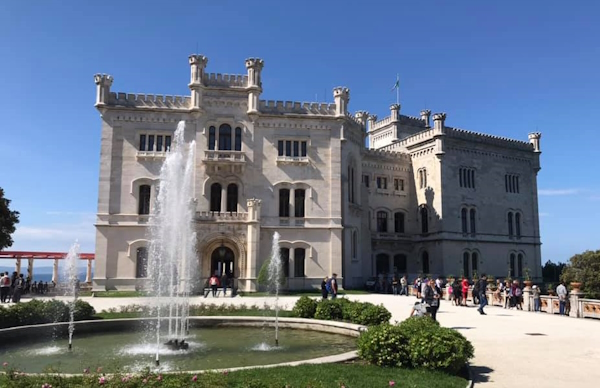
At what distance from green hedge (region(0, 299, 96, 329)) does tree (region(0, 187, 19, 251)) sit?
2088cm

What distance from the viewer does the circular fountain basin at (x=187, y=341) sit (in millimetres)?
11680

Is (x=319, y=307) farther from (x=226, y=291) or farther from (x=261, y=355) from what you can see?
(x=226, y=291)

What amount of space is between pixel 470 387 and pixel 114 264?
31.8 metres

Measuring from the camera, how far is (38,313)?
1714 cm

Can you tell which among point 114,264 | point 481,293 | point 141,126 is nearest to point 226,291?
point 114,264

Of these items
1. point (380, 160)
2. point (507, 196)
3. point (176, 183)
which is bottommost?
point (176, 183)

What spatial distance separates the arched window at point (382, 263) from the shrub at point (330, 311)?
3072cm

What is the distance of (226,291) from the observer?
111 ft

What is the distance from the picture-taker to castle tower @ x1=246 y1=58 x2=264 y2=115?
3856cm

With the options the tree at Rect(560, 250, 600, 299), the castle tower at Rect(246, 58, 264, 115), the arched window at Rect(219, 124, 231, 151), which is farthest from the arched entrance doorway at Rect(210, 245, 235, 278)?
the tree at Rect(560, 250, 600, 299)

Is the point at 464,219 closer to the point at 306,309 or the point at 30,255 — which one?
the point at 306,309

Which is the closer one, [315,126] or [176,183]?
[176,183]

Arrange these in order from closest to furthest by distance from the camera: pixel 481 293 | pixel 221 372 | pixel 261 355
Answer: pixel 221 372
pixel 261 355
pixel 481 293

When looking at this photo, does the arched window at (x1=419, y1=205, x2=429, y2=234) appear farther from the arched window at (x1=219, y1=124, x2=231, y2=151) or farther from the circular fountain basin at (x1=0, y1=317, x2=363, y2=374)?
the circular fountain basin at (x1=0, y1=317, x2=363, y2=374)
